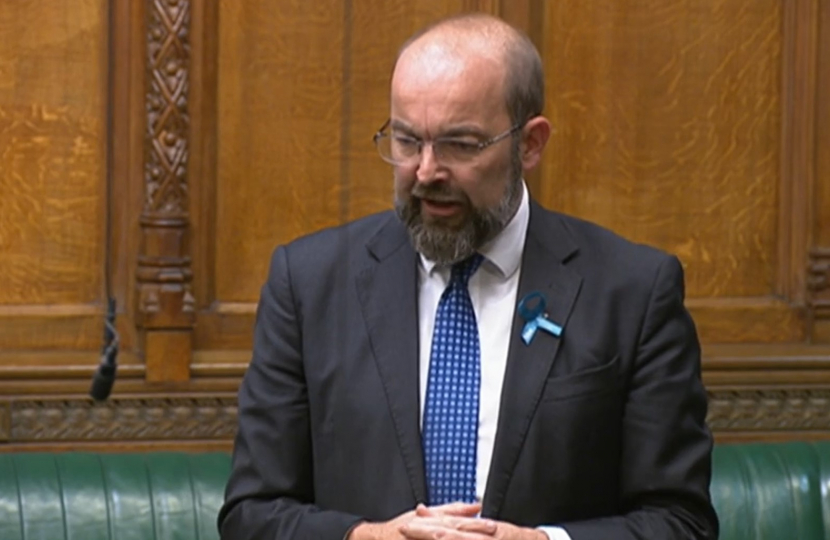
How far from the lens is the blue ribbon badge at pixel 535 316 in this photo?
109 inches

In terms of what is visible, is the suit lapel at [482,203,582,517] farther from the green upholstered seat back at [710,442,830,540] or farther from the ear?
the green upholstered seat back at [710,442,830,540]

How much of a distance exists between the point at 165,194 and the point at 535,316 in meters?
1.68

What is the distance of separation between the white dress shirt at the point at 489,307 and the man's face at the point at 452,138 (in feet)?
0.32

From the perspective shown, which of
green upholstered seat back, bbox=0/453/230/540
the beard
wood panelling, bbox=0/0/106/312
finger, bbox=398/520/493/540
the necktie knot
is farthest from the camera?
wood panelling, bbox=0/0/106/312

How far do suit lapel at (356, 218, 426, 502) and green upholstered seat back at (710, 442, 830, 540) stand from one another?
5.30 feet

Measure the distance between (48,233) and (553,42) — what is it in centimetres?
133

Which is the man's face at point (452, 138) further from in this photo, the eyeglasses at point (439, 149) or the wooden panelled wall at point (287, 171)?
the wooden panelled wall at point (287, 171)

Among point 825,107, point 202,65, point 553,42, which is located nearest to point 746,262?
point 825,107

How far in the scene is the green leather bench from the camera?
3.89 meters

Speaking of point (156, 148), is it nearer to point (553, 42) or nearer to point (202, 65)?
point (202, 65)

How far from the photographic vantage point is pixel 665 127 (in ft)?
15.0

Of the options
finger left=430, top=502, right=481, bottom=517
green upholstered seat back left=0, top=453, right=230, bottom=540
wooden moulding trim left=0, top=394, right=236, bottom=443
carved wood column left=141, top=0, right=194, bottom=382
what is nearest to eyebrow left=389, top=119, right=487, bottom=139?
finger left=430, top=502, right=481, bottom=517

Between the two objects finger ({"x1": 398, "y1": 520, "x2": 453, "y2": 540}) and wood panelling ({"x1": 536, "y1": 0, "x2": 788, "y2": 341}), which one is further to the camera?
wood panelling ({"x1": 536, "y1": 0, "x2": 788, "y2": 341})

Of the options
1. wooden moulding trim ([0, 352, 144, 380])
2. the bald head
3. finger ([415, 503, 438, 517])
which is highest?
the bald head
